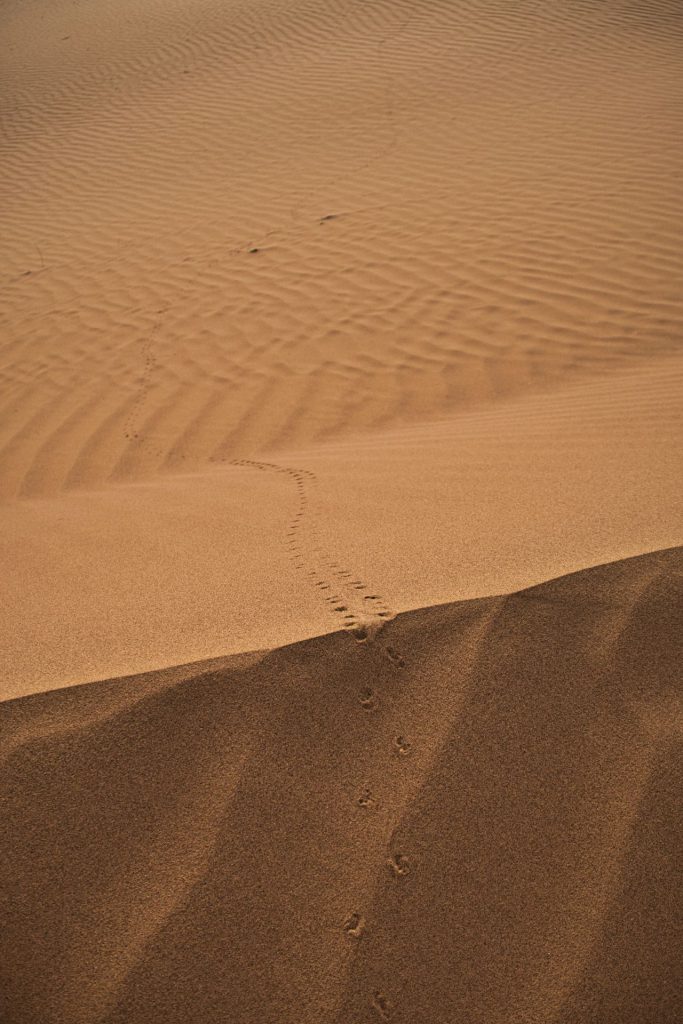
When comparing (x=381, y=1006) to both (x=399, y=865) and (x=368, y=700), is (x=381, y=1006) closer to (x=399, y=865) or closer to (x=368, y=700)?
(x=399, y=865)

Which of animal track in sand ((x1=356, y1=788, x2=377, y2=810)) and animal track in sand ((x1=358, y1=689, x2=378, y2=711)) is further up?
animal track in sand ((x1=358, y1=689, x2=378, y2=711))

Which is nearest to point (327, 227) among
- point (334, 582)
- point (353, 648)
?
point (334, 582)

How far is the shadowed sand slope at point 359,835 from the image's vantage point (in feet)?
4.18

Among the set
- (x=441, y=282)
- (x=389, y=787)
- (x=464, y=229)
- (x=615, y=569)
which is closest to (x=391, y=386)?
(x=441, y=282)

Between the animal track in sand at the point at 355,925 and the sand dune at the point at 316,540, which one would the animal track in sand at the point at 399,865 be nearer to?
the animal track in sand at the point at 355,925

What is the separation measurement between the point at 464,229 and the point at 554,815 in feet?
22.7

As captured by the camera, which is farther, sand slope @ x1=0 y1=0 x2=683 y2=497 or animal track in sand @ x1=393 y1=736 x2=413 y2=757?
sand slope @ x1=0 y1=0 x2=683 y2=497

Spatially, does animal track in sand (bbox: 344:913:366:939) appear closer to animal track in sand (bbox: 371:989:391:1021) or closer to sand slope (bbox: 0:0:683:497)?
animal track in sand (bbox: 371:989:391:1021)

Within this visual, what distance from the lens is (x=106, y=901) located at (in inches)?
52.0

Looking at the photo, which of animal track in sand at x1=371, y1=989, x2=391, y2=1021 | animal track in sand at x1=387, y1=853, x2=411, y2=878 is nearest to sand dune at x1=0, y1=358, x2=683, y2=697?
animal track in sand at x1=387, y1=853, x2=411, y2=878

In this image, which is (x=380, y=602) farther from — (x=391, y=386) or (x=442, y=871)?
(x=391, y=386)

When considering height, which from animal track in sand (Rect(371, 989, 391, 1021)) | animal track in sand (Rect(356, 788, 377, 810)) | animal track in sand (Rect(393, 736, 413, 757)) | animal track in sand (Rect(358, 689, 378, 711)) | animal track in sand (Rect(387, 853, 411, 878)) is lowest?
animal track in sand (Rect(371, 989, 391, 1021))

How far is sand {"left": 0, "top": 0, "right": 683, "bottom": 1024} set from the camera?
1302 millimetres

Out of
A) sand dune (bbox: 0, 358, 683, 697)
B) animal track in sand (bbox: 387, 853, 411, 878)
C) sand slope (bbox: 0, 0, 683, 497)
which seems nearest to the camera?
animal track in sand (bbox: 387, 853, 411, 878)
